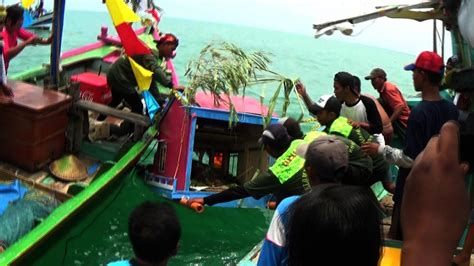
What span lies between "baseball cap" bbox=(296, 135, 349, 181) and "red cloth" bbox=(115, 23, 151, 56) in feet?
11.6

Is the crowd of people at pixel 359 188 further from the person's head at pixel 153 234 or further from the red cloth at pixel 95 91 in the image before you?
the red cloth at pixel 95 91

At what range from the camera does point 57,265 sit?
413 cm

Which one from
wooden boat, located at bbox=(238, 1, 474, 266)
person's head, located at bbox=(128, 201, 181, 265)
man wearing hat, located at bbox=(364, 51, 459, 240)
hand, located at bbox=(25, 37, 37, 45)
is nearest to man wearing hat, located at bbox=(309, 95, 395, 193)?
man wearing hat, located at bbox=(364, 51, 459, 240)

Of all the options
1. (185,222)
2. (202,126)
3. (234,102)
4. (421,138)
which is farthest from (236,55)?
(421,138)

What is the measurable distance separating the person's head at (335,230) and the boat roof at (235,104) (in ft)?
12.7

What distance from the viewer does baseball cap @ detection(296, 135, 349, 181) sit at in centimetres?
212

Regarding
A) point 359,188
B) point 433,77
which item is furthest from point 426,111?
point 359,188

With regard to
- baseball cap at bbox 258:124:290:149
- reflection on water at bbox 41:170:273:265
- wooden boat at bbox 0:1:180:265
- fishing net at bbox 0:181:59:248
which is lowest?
reflection on water at bbox 41:170:273:265

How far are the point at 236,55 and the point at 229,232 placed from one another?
5.19 ft

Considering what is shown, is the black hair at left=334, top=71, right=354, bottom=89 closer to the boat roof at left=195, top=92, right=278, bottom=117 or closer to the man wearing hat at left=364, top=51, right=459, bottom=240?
the man wearing hat at left=364, top=51, right=459, bottom=240

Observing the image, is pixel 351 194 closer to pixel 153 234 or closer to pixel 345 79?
pixel 153 234

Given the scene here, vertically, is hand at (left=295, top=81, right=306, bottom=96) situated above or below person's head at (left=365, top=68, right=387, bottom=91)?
below

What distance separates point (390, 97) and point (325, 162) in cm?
352

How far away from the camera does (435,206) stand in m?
2.17
